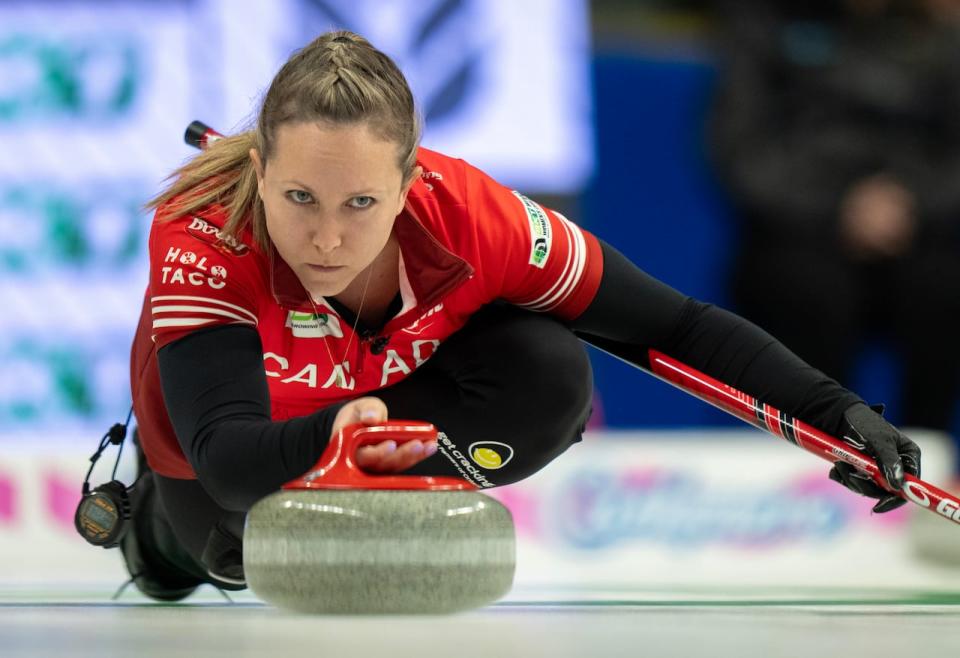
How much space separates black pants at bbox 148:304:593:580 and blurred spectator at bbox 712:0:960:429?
80.1 inches

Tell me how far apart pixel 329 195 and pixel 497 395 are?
20.4 inches

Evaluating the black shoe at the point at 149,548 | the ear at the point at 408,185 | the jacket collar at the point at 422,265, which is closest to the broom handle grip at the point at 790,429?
the jacket collar at the point at 422,265

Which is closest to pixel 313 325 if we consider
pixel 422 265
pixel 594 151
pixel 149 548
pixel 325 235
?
pixel 422 265

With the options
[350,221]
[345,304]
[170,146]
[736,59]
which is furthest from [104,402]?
[350,221]

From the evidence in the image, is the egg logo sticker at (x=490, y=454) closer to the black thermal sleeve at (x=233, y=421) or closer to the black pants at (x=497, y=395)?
the black pants at (x=497, y=395)

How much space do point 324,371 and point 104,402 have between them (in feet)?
6.80

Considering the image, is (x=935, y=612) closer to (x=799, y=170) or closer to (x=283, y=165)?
(x=283, y=165)

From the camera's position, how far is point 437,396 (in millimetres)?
1850

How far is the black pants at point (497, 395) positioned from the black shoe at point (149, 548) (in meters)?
0.24

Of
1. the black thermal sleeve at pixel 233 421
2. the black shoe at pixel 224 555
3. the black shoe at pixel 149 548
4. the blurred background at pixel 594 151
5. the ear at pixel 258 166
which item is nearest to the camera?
the black thermal sleeve at pixel 233 421

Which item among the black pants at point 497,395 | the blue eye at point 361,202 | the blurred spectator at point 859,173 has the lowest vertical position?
the black pants at point 497,395

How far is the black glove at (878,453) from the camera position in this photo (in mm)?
1617

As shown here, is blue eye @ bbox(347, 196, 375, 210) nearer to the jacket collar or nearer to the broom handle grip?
the jacket collar

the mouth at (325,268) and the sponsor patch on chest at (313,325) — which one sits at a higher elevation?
the mouth at (325,268)
